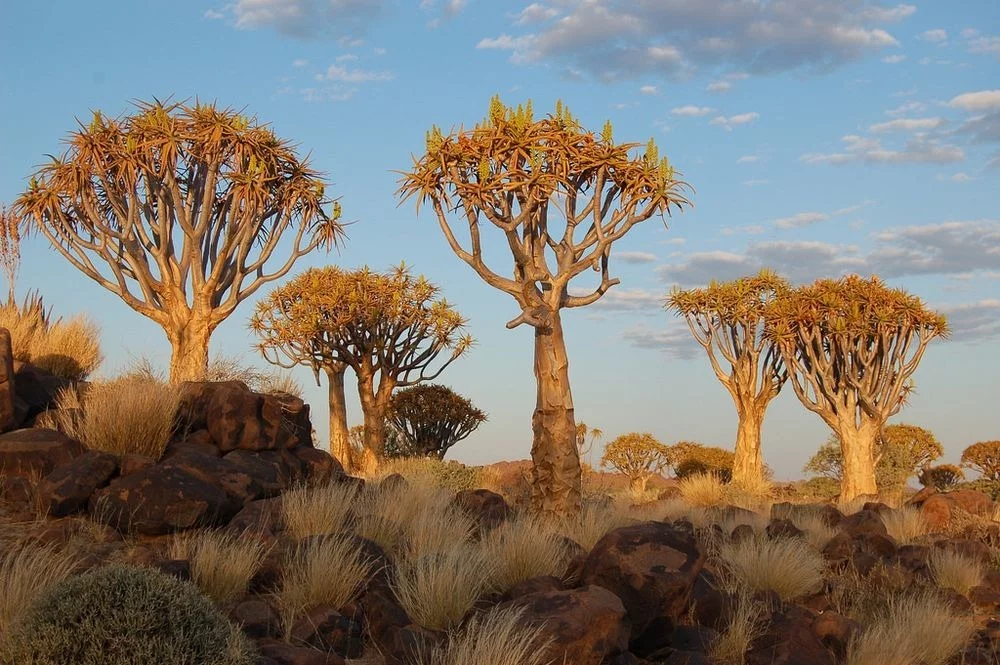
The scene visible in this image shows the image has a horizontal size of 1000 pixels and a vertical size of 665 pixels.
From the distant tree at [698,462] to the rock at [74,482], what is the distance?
2410 cm

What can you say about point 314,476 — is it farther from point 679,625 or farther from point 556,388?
point 679,625

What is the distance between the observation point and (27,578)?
21.1 feet

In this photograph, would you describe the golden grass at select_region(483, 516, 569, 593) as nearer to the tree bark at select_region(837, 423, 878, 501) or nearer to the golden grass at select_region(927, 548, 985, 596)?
the golden grass at select_region(927, 548, 985, 596)

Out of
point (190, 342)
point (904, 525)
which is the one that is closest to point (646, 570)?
point (904, 525)

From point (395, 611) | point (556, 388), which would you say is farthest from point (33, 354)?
point (395, 611)

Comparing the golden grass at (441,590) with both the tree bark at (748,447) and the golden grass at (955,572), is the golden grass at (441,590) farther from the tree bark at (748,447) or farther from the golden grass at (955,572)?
the tree bark at (748,447)

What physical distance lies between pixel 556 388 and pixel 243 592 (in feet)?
20.3

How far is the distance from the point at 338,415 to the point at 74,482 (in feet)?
57.9

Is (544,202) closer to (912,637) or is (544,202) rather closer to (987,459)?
(912,637)

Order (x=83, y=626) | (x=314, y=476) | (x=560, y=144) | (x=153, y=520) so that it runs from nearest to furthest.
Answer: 1. (x=83, y=626)
2. (x=153, y=520)
3. (x=314, y=476)
4. (x=560, y=144)

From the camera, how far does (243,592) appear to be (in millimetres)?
Answer: 7340

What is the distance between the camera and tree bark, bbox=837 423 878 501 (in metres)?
24.6

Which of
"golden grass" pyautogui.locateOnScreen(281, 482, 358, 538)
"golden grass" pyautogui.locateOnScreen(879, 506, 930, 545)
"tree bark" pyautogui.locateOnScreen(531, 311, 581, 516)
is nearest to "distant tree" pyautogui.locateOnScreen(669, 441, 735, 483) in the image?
"golden grass" pyautogui.locateOnScreen(879, 506, 930, 545)

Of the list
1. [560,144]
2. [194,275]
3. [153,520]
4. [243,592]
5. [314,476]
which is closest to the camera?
[243,592]
